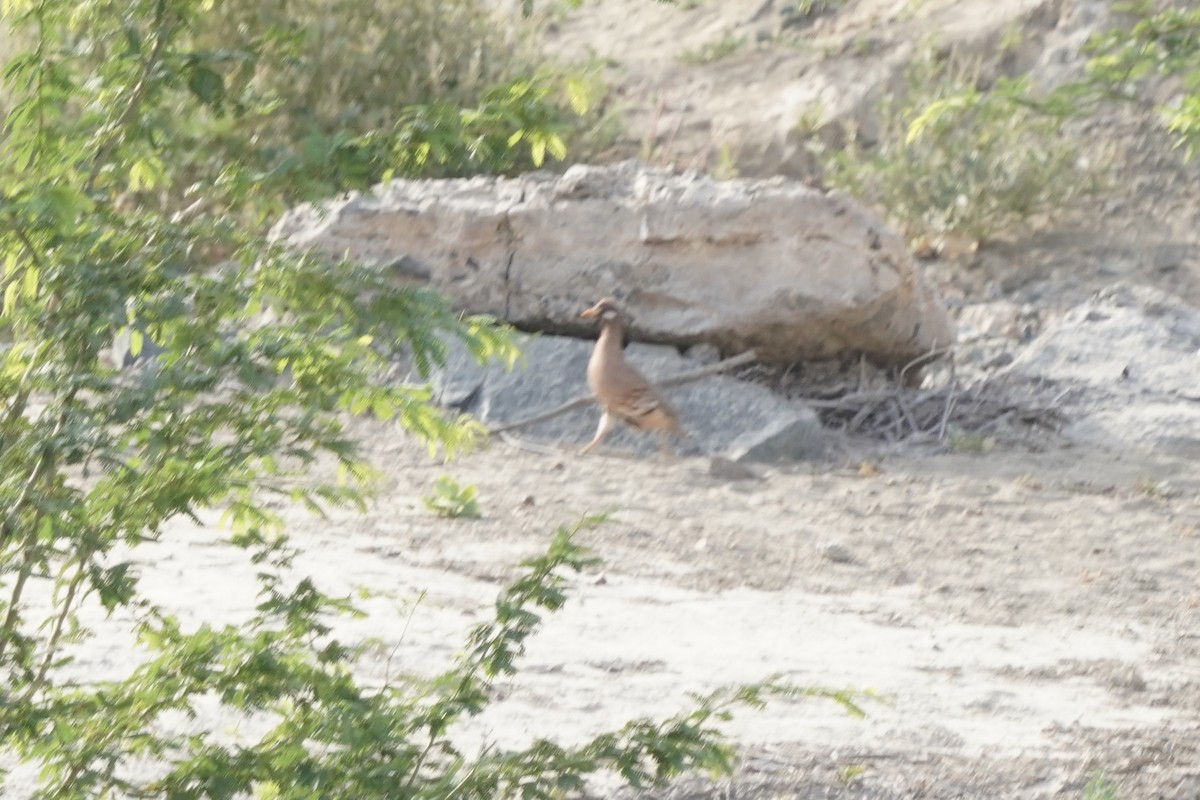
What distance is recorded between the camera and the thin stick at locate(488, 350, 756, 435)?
25.3 ft

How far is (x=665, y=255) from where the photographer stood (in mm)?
8070

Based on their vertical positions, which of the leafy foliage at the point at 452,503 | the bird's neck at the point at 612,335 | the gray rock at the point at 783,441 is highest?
the bird's neck at the point at 612,335

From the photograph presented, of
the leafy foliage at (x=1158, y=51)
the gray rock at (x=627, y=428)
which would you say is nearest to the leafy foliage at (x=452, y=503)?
the gray rock at (x=627, y=428)

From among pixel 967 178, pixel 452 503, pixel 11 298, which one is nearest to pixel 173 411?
pixel 11 298

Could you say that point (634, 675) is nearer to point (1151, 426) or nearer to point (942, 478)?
point (942, 478)

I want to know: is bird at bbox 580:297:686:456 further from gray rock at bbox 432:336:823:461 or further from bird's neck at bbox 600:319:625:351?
gray rock at bbox 432:336:823:461

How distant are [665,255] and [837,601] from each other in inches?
118

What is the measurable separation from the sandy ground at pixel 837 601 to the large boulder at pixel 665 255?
807mm

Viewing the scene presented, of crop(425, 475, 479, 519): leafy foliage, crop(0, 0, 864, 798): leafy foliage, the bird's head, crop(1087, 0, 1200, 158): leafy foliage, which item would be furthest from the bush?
crop(0, 0, 864, 798): leafy foliage

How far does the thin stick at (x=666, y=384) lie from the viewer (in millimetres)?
7713

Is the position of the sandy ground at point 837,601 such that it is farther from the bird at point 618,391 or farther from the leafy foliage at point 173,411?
the leafy foliage at point 173,411

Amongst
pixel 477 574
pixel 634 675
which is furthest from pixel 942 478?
pixel 634 675

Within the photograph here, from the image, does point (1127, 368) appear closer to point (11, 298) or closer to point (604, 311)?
point (604, 311)

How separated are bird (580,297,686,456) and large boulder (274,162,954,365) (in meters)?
0.54
